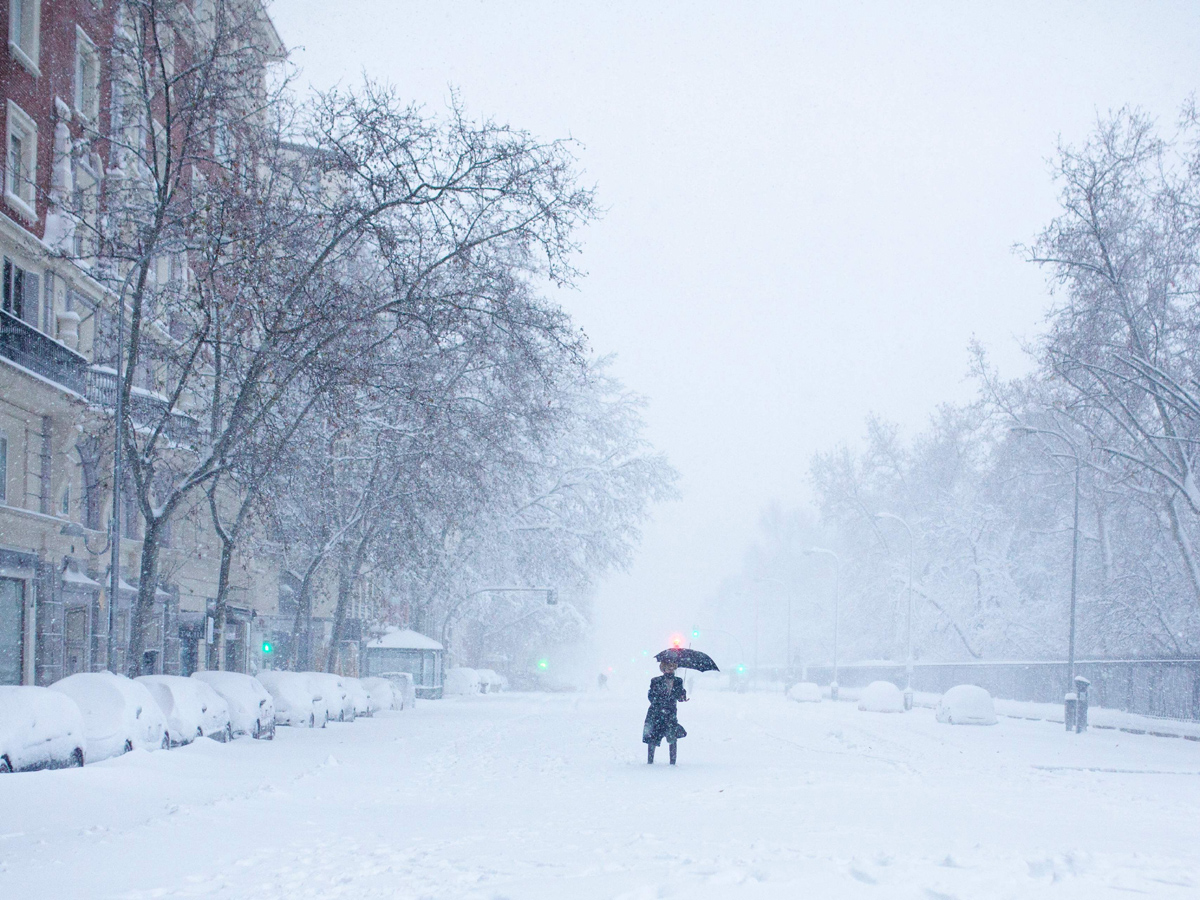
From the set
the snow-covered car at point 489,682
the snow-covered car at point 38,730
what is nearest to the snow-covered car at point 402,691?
the snow-covered car at point 489,682

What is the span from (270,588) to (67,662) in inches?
838

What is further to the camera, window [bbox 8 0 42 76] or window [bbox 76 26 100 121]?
window [bbox 76 26 100 121]

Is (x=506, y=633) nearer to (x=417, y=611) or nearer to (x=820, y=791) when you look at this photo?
(x=417, y=611)

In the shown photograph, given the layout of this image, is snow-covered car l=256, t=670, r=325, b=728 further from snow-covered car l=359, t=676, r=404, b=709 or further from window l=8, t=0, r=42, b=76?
window l=8, t=0, r=42, b=76

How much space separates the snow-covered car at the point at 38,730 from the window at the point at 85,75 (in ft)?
76.7

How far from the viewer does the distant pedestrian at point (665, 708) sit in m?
18.6

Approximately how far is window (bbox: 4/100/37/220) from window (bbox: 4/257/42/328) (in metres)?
1.29

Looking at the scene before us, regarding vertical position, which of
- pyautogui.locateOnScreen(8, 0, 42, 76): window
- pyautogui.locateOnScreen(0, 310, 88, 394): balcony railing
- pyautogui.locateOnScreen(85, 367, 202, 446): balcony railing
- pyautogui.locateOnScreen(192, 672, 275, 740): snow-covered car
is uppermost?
pyautogui.locateOnScreen(8, 0, 42, 76): window

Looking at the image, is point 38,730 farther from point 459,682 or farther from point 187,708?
point 459,682

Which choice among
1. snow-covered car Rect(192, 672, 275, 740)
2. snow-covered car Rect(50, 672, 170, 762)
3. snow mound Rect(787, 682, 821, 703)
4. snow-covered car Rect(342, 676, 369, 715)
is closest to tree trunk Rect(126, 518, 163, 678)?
snow-covered car Rect(192, 672, 275, 740)

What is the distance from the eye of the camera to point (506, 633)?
7094 cm

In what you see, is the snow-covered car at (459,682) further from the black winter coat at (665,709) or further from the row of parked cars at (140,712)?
the black winter coat at (665,709)

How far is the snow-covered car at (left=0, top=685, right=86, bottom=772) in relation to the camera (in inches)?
511

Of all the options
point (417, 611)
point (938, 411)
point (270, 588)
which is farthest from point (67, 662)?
point (938, 411)
